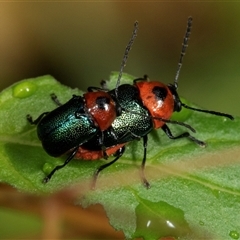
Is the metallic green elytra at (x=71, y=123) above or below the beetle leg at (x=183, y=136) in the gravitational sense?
above

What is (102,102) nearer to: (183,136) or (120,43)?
(183,136)

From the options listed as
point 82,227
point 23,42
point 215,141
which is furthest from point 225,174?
point 23,42

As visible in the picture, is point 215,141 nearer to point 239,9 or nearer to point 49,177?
point 49,177

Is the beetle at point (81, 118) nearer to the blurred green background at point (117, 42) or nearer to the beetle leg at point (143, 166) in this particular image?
the beetle leg at point (143, 166)

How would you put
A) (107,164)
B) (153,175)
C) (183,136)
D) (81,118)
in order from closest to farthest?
(153,175), (107,164), (183,136), (81,118)

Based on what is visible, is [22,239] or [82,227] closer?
[82,227]

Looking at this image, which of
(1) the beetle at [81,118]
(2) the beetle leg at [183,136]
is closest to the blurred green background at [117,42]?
(2) the beetle leg at [183,136]

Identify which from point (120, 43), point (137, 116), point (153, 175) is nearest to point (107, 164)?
point (153, 175)
